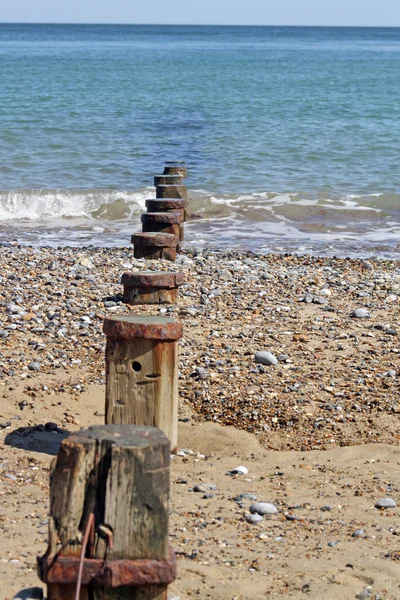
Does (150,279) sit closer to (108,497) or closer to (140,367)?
(140,367)

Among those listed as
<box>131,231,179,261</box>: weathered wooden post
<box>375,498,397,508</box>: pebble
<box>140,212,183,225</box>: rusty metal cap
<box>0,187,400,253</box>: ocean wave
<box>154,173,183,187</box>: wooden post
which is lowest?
<box>0,187,400,253</box>: ocean wave

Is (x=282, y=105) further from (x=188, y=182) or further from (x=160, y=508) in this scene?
(x=160, y=508)

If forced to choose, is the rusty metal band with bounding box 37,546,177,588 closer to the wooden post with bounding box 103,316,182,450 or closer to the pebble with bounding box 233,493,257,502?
the pebble with bounding box 233,493,257,502

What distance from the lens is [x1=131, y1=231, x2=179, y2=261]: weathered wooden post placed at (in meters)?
10.2

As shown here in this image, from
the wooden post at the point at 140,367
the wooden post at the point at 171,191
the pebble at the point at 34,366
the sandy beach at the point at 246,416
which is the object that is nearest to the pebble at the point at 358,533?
the sandy beach at the point at 246,416

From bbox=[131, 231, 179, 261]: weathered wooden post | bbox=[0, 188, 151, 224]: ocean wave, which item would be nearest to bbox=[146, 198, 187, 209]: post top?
bbox=[131, 231, 179, 261]: weathered wooden post

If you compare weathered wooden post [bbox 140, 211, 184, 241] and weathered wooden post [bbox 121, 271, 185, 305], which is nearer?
weathered wooden post [bbox 121, 271, 185, 305]

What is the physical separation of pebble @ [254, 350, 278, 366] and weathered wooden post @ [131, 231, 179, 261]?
141 inches

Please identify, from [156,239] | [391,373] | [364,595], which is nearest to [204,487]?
[364,595]

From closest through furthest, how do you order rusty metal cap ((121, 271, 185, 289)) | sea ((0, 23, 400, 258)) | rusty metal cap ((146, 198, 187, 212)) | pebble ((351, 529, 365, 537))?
pebble ((351, 529, 365, 537)) → rusty metal cap ((121, 271, 185, 289)) → rusty metal cap ((146, 198, 187, 212)) → sea ((0, 23, 400, 258))

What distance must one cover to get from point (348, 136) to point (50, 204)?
12.0m

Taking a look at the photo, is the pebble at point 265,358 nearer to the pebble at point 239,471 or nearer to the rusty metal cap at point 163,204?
the pebble at point 239,471

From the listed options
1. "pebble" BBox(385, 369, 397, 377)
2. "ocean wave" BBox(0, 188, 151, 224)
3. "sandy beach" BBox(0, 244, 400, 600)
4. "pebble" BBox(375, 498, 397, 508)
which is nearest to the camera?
"sandy beach" BBox(0, 244, 400, 600)

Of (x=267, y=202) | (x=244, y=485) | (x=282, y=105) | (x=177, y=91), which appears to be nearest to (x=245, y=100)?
(x=282, y=105)
